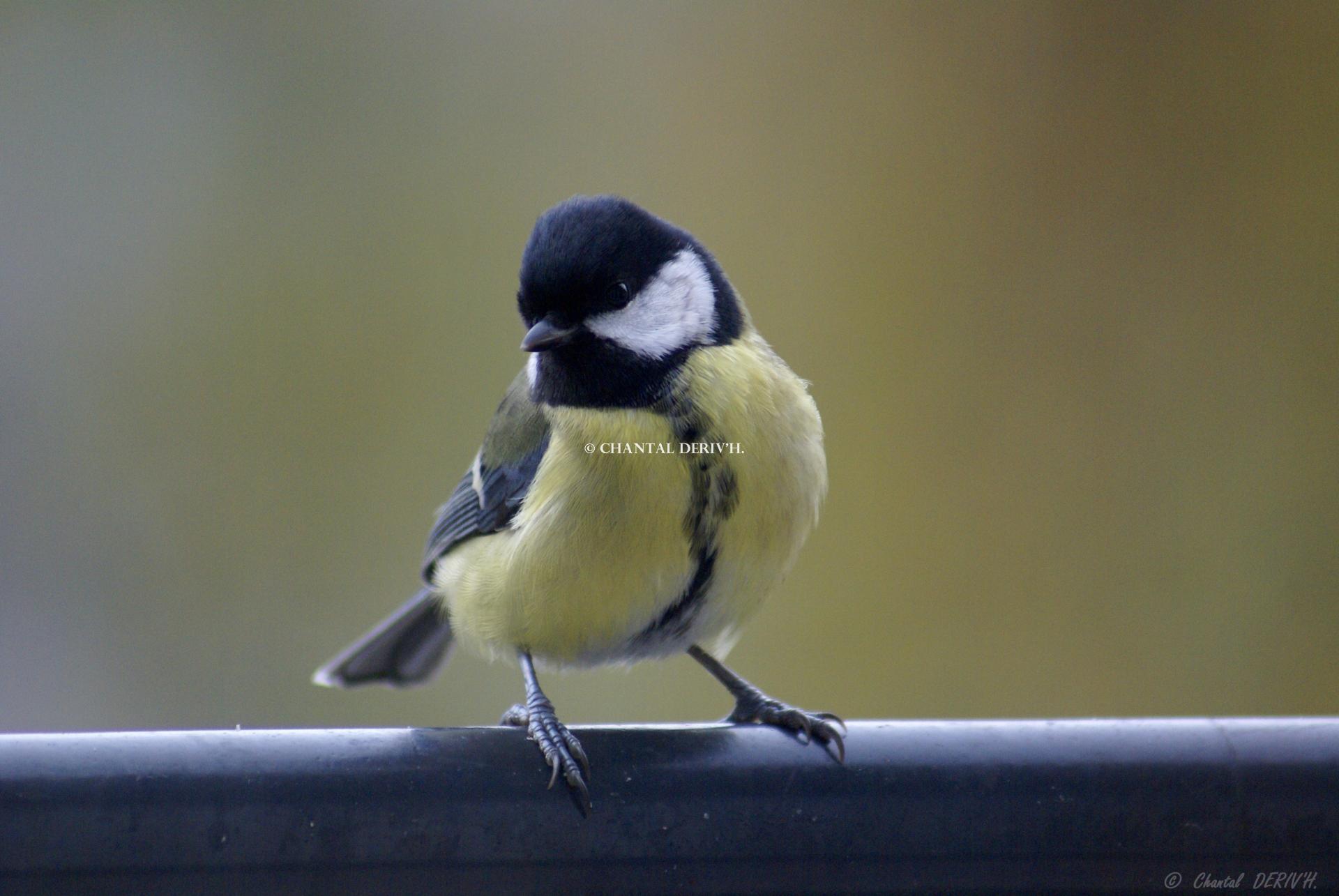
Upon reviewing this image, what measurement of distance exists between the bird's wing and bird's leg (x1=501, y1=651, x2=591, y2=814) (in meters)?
0.18

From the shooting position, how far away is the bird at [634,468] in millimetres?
1264

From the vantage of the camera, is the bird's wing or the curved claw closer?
the curved claw

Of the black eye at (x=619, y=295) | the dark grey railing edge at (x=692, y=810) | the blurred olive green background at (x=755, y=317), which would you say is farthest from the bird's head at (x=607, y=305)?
the blurred olive green background at (x=755, y=317)

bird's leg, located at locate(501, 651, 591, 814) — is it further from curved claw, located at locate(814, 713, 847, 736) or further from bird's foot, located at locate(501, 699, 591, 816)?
curved claw, located at locate(814, 713, 847, 736)

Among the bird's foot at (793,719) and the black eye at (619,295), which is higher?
the black eye at (619,295)

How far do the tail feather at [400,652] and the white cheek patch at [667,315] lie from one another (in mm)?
569

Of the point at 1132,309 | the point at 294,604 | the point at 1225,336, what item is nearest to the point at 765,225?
the point at 1132,309

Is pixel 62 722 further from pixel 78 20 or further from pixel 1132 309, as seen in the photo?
pixel 1132 309

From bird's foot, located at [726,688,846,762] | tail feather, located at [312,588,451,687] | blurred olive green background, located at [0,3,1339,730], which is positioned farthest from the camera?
blurred olive green background, located at [0,3,1339,730]

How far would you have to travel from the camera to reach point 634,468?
1260 millimetres

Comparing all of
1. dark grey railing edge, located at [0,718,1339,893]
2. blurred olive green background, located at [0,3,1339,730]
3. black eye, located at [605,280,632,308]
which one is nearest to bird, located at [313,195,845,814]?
black eye, located at [605,280,632,308]

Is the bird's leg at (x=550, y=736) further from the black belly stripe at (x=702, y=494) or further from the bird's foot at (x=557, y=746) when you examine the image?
the black belly stripe at (x=702, y=494)

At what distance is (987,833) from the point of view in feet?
3.04

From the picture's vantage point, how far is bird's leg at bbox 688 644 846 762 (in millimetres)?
1056
